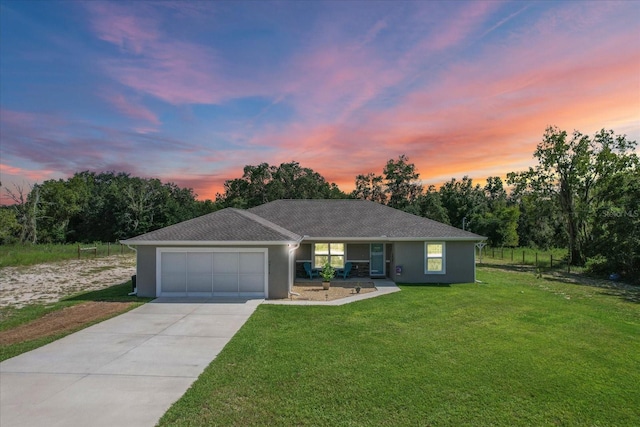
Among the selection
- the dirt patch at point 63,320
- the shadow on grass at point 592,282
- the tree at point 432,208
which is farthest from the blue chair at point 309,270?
the tree at point 432,208

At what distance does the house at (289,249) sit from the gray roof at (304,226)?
4 centimetres

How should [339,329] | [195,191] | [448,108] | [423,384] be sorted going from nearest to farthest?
[423,384], [339,329], [448,108], [195,191]

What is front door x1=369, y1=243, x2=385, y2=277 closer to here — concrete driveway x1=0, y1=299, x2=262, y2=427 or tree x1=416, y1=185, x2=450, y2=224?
concrete driveway x1=0, y1=299, x2=262, y2=427

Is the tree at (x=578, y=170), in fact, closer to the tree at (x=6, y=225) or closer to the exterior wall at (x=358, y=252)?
the exterior wall at (x=358, y=252)

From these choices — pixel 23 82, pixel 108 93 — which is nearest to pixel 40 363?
pixel 108 93

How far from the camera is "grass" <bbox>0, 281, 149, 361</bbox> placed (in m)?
7.98

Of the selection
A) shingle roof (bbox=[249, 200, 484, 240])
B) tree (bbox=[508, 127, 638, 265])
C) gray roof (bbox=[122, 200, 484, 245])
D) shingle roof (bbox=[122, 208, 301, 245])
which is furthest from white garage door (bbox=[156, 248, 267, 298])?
tree (bbox=[508, 127, 638, 265])

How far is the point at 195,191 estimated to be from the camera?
220 feet

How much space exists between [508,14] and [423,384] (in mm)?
12978

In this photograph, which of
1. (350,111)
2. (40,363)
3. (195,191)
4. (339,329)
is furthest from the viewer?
(195,191)

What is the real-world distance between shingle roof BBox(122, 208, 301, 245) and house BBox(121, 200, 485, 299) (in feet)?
Answer: 0.13

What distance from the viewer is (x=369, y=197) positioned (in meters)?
55.9

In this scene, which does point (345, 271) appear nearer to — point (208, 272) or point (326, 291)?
point (326, 291)

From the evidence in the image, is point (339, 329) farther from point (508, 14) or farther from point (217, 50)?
point (217, 50)
